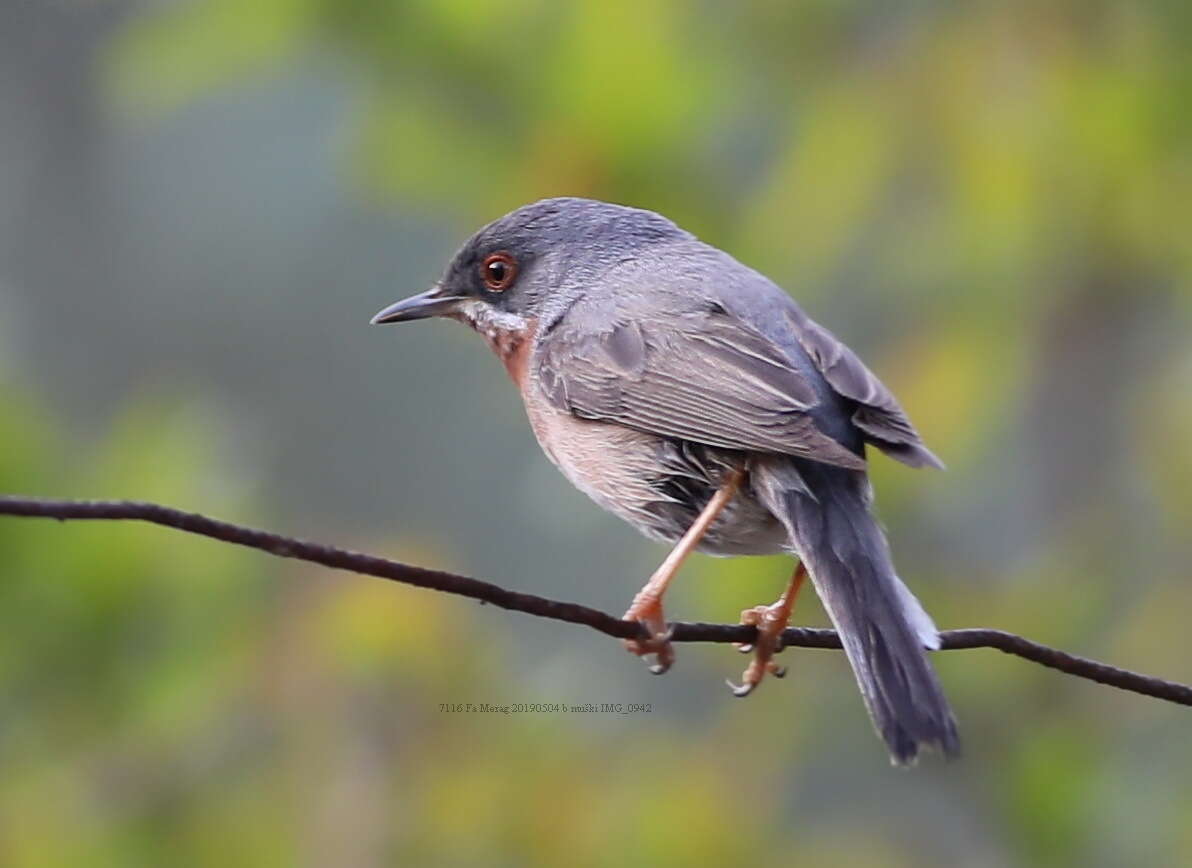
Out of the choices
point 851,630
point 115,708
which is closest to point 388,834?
point 115,708

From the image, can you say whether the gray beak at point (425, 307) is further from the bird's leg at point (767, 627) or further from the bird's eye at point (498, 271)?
the bird's leg at point (767, 627)

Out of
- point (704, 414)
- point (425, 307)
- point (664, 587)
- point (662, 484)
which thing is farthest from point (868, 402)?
point (425, 307)

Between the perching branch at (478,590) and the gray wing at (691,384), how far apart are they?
1.80 ft

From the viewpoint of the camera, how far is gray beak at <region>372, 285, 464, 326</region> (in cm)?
498

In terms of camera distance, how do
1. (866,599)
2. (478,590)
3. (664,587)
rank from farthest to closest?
(664,587) < (866,599) < (478,590)

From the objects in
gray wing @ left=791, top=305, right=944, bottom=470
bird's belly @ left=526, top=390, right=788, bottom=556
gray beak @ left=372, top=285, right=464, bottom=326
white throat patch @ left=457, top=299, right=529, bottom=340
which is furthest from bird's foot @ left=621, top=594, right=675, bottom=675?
gray beak @ left=372, top=285, right=464, bottom=326

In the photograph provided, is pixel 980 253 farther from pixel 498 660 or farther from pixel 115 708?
pixel 115 708

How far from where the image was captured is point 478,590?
2.59 m

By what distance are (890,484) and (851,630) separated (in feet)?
10.7

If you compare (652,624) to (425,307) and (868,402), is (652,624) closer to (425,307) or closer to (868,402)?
(868,402)

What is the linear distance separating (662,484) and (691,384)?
266 millimetres

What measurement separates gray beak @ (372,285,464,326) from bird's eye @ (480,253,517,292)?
0.11 m

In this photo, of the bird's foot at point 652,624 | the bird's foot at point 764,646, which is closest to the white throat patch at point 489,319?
the bird's foot at point 764,646

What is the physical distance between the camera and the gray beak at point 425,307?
4.98 metres
